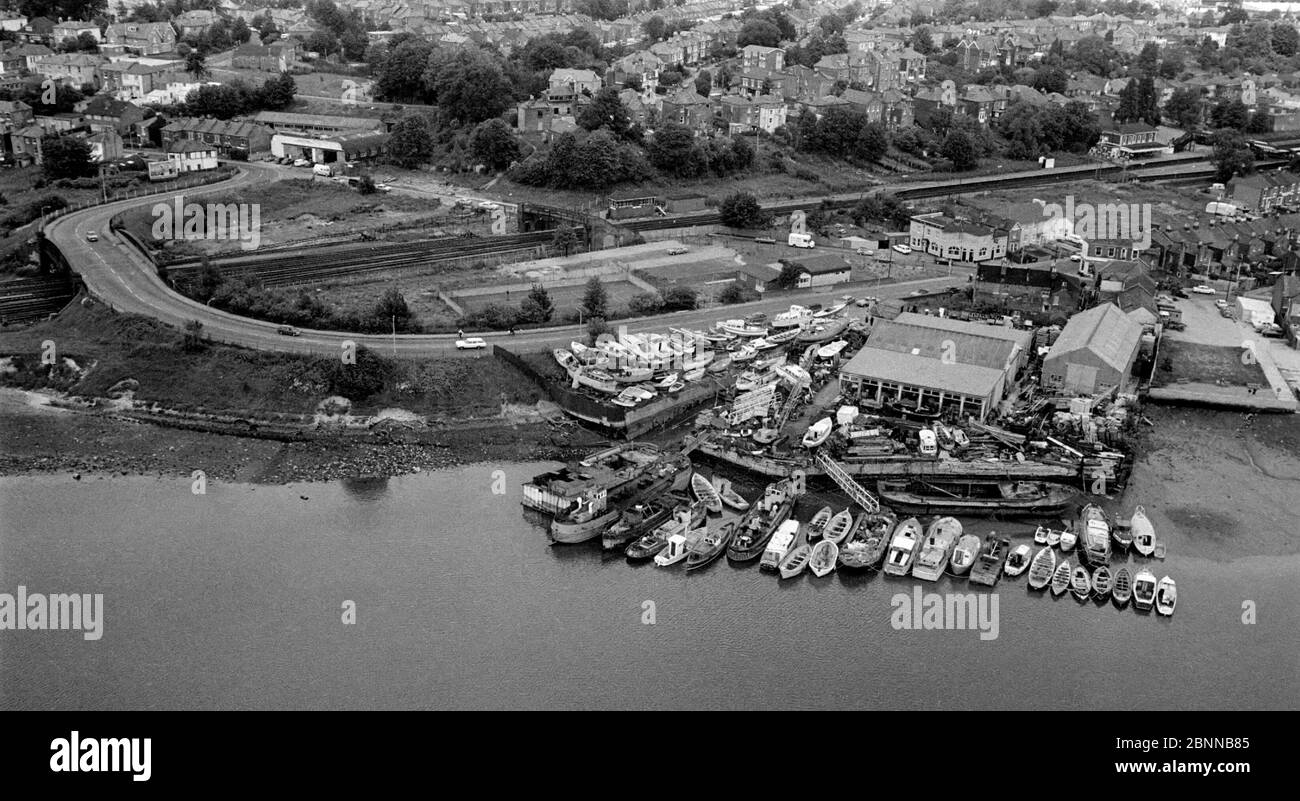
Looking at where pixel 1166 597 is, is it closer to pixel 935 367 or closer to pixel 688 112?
pixel 935 367

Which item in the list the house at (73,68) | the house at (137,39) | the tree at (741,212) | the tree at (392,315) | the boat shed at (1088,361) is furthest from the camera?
the house at (137,39)

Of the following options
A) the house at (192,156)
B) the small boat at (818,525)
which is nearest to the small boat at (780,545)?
the small boat at (818,525)

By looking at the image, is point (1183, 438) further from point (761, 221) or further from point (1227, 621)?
point (761, 221)

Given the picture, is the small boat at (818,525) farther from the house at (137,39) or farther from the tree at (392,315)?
the house at (137,39)

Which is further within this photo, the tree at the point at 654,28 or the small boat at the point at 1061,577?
the tree at the point at 654,28

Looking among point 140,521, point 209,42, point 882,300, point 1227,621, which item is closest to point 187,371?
point 140,521

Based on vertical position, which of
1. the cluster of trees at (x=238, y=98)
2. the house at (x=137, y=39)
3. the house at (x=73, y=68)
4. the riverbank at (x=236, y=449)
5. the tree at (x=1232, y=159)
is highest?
the house at (x=137, y=39)

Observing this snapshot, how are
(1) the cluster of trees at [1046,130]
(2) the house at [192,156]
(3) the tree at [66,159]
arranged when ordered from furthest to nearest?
(1) the cluster of trees at [1046,130]
(2) the house at [192,156]
(3) the tree at [66,159]

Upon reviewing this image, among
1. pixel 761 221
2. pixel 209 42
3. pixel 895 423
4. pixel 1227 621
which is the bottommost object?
pixel 1227 621
